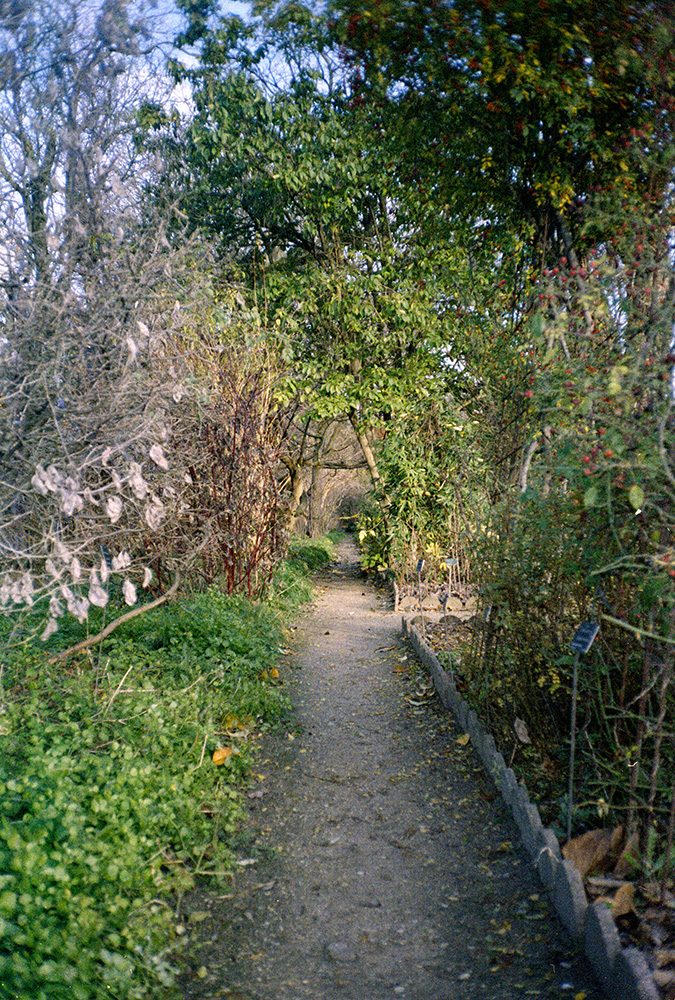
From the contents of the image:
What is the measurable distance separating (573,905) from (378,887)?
0.98 meters

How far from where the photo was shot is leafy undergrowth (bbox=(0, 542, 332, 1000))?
265 cm

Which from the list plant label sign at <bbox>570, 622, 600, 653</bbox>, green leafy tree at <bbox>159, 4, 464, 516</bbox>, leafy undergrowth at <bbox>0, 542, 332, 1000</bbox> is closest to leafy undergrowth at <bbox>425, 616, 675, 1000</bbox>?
plant label sign at <bbox>570, 622, 600, 653</bbox>

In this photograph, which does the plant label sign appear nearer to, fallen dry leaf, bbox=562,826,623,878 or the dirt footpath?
fallen dry leaf, bbox=562,826,623,878

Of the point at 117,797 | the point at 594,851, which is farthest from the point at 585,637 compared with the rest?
the point at 117,797

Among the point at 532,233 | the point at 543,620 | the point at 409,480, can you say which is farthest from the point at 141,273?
the point at 409,480

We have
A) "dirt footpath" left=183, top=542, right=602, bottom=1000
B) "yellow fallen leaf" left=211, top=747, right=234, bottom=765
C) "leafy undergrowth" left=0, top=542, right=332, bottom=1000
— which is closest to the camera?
"leafy undergrowth" left=0, top=542, right=332, bottom=1000

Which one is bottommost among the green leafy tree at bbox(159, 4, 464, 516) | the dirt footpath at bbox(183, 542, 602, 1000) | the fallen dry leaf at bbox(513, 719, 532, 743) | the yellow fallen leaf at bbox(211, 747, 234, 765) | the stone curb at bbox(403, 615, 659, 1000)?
the dirt footpath at bbox(183, 542, 602, 1000)

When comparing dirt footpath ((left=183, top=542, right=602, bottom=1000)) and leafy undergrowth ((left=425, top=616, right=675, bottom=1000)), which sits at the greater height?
leafy undergrowth ((left=425, top=616, right=675, bottom=1000))

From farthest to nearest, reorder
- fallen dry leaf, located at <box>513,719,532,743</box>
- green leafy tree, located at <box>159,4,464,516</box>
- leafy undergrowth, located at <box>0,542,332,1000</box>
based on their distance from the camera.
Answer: green leafy tree, located at <box>159,4,464,516</box> → fallen dry leaf, located at <box>513,719,532,743</box> → leafy undergrowth, located at <box>0,542,332,1000</box>

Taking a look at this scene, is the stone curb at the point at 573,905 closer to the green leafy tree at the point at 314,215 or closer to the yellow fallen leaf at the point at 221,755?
the yellow fallen leaf at the point at 221,755

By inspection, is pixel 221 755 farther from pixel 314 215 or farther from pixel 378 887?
pixel 314 215

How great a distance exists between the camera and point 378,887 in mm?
3518

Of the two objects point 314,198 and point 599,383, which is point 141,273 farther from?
point 314,198

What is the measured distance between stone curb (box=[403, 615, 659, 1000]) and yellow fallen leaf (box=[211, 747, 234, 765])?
1.60 metres
